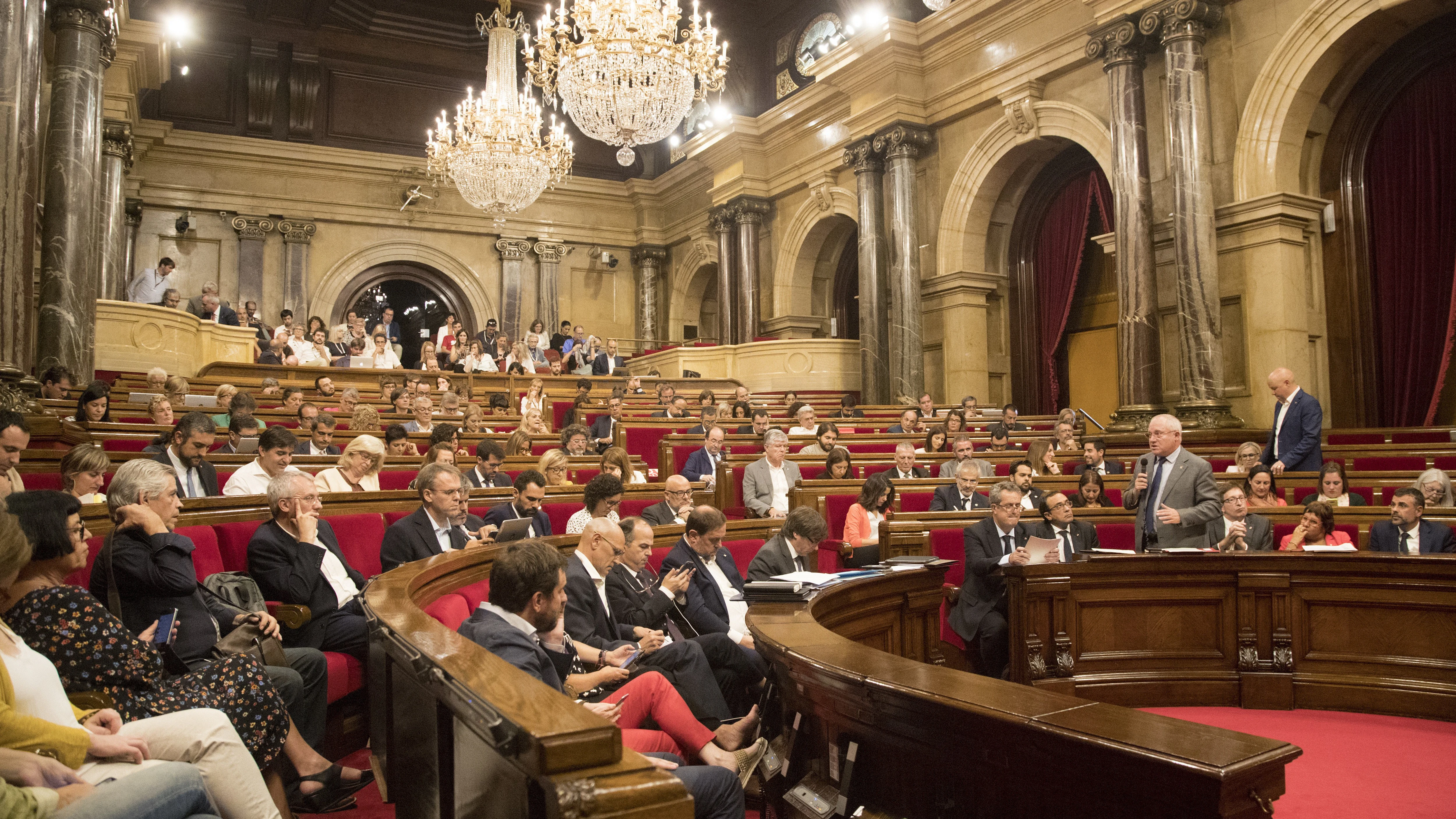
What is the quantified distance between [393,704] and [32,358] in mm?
7034

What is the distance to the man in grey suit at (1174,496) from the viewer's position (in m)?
4.42

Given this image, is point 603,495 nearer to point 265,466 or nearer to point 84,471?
point 265,466

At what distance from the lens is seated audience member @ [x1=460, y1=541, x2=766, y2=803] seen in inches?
84.2

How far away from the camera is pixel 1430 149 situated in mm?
8484

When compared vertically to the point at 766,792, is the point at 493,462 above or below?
above

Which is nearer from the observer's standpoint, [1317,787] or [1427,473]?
[1317,787]

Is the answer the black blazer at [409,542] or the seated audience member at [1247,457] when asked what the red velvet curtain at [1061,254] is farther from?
the black blazer at [409,542]

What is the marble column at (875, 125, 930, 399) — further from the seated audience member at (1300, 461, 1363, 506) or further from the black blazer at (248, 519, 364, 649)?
the black blazer at (248, 519, 364, 649)

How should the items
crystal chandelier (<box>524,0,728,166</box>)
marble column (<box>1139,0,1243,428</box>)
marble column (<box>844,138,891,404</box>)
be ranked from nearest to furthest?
crystal chandelier (<box>524,0,728,166</box>), marble column (<box>1139,0,1243,428</box>), marble column (<box>844,138,891,404</box>)

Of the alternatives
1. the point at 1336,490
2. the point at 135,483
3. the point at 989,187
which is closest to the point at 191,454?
the point at 135,483

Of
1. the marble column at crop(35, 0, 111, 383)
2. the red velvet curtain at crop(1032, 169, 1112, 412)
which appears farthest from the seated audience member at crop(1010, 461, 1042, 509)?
the marble column at crop(35, 0, 111, 383)

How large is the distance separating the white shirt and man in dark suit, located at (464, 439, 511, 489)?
3.76 feet

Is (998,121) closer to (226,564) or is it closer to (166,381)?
(166,381)

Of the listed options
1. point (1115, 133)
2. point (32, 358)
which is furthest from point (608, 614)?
point (1115, 133)
